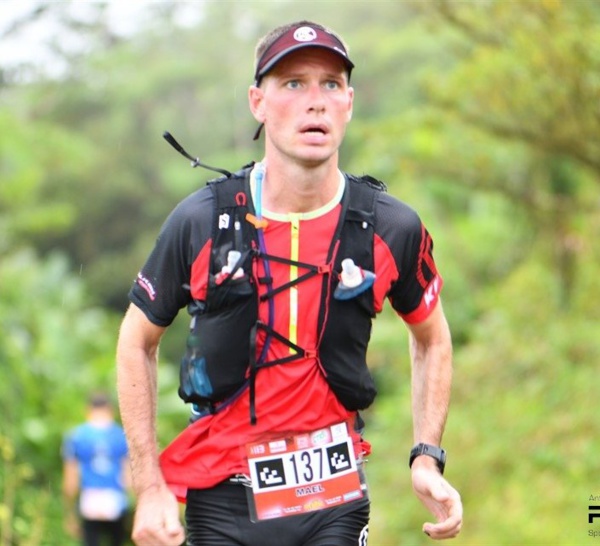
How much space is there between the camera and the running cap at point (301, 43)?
4.14 metres

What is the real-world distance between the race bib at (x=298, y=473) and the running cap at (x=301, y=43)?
1.23 meters

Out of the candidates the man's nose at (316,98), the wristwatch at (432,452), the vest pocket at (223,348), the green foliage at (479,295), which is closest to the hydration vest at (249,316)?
the vest pocket at (223,348)

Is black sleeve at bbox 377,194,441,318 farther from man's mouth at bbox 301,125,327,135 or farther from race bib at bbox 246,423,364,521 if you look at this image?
race bib at bbox 246,423,364,521

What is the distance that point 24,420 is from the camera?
46.5ft

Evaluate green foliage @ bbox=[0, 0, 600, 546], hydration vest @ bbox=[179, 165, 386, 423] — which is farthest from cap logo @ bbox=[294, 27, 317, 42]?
green foliage @ bbox=[0, 0, 600, 546]

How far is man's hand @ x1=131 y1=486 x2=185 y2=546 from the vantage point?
13.0 feet

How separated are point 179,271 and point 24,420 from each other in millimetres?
10432

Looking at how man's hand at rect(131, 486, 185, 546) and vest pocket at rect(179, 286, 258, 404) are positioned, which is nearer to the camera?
man's hand at rect(131, 486, 185, 546)

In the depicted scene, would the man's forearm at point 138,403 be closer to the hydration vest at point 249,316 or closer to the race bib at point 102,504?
the hydration vest at point 249,316

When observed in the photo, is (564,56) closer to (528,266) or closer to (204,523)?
(204,523)

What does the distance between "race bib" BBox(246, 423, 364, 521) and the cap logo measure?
4.21ft

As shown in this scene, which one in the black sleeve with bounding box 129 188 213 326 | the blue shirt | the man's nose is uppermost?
the blue shirt

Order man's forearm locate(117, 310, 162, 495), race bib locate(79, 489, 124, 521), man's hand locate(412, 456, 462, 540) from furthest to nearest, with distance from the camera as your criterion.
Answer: race bib locate(79, 489, 124, 521) < man's forearm locate(117, 310, 162, 495) < man's hand locate(412, 456, 462, 540)

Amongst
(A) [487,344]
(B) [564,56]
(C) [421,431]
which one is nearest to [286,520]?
(C) [421,431]
